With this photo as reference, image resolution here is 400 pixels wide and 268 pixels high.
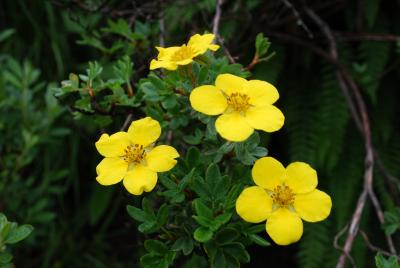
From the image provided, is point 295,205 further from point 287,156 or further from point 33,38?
point 33,38

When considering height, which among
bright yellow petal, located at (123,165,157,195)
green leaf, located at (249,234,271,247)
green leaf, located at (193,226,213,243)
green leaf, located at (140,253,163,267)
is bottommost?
green leaf, located at (140,253,163,267)

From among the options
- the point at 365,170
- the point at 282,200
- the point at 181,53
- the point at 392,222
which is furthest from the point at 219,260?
the point at 365,170

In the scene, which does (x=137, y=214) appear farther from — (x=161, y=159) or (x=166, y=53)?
(x=166, y=53)

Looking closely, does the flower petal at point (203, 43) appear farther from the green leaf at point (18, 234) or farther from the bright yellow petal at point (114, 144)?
the green leaf at point (18, 234)

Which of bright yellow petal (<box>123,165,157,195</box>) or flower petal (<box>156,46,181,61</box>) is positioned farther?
flower petal (<box>156,46,181,61</box>)

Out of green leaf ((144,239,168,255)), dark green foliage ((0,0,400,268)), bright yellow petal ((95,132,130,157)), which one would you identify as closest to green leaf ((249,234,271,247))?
green leaf ((144,239,168,255))

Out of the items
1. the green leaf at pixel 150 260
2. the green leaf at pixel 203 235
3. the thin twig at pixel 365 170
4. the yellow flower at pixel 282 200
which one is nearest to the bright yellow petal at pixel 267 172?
the yellow flower at pixel 282 200

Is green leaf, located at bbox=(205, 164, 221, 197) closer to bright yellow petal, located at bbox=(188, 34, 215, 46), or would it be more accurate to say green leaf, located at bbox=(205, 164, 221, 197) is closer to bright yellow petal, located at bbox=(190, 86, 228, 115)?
bright yellow petal, located at bbox=(190, 86, 228, 115)
